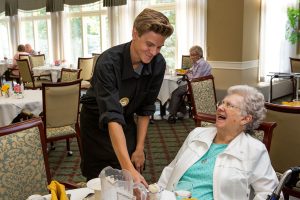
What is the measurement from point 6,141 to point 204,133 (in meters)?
1.05

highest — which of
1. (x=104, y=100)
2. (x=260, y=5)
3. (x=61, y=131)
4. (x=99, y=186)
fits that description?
(x=260, y=5)

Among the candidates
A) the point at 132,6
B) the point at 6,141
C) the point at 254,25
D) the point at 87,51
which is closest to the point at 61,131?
the point at 6,141

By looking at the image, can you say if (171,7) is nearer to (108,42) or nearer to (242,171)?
(108,42)

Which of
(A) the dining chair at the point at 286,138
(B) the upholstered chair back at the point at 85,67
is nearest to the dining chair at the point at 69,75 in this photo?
(B) the upholstered chair back at the point at 85,67

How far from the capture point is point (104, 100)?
66.2 inches

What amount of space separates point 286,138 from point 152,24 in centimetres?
150

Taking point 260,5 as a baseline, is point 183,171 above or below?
below

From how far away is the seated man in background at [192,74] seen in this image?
5984 mm

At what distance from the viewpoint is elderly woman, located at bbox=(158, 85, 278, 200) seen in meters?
1.75

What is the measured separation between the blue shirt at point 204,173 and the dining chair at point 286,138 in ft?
2.59

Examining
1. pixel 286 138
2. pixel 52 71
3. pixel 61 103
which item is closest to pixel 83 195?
pixel 286 138

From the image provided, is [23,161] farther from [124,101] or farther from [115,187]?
[115,187]

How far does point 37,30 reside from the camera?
12.2 meters

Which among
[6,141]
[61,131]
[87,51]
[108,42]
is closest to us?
[6,141]
